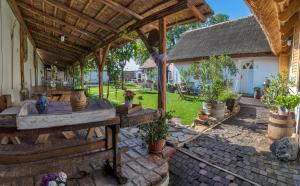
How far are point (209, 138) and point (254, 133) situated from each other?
1.37m

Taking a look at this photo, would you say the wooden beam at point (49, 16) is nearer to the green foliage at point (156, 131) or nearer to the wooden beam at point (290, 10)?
the green foliage at point (156, 131)

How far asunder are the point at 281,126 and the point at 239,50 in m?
8.59

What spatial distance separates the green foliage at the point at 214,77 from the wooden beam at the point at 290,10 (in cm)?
294

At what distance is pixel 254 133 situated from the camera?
199 inches

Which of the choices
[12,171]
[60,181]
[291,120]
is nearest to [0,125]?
[12,171]

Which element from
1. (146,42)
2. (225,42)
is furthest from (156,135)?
(225,42)

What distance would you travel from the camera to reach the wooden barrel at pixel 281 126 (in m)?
4.11

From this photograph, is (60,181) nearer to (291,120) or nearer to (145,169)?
(145,169)

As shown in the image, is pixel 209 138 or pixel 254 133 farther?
pixel 254 133

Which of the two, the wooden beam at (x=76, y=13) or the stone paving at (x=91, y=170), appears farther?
the wooden beam at (x=76, y=13)

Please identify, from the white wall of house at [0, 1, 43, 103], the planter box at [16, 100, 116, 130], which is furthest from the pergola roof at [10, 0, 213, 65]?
the planter box at [16, 100, 116, 130]

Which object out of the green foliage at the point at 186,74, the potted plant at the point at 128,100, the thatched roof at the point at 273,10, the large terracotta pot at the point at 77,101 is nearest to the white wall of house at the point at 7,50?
the large terracotta pot at the point at 77,101

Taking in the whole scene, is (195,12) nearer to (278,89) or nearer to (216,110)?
(278,89)

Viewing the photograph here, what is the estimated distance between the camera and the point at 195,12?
9.53ft
